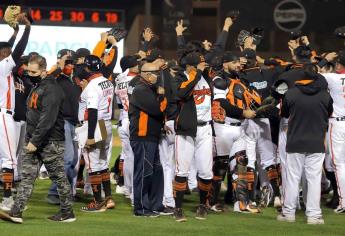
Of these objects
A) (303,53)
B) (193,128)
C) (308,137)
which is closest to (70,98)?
(193,128)

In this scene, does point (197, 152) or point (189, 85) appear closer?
point (189, 85)

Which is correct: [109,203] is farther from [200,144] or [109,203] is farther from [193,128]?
[193,128]

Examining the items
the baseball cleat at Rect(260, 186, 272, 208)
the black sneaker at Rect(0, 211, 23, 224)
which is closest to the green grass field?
the black sneaker at Rect(0, 211, 23, 224)

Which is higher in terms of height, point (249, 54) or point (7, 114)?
point (249, 54)

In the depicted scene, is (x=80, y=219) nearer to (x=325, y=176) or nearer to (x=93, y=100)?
(x=93, y=100)

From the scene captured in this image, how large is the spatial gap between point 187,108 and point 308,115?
1.35 metres

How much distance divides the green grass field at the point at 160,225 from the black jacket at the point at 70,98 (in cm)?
117

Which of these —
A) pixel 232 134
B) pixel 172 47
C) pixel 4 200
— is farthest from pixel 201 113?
pixel 172 47

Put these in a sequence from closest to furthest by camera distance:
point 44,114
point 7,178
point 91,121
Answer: point 44,114 < point 7,178 < point 91,121

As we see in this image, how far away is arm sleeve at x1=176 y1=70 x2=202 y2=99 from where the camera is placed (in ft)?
30.2

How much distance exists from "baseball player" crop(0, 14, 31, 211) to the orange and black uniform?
139 centimetres

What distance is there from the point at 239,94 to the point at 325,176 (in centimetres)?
234

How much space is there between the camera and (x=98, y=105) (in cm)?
1003

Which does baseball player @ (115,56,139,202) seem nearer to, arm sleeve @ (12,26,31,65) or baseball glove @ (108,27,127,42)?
baseball glove @ (108,27,127,42)
